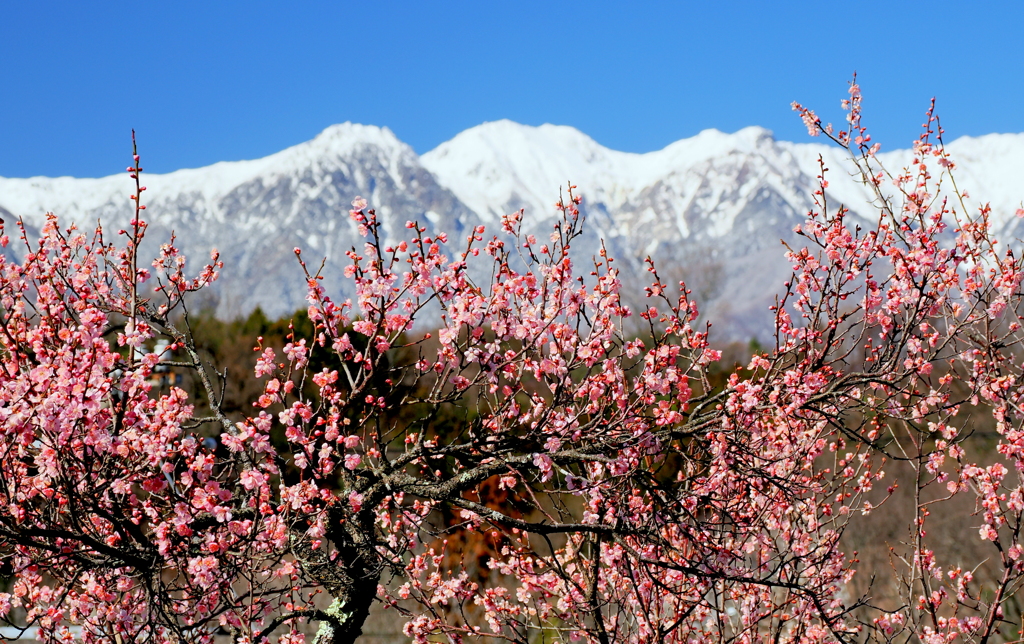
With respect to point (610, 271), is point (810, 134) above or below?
above

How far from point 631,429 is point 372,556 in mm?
1586

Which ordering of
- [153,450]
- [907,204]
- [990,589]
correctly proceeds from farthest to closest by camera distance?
[990,589] < [907,204] < [153,450]

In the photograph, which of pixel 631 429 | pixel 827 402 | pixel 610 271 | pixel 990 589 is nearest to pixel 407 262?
pixel 610 271

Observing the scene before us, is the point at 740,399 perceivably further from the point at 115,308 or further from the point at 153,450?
the point at 115,308

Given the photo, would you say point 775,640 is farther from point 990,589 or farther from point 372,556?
point 990,589

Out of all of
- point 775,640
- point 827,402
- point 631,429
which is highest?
point 827,402

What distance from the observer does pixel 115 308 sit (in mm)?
4887

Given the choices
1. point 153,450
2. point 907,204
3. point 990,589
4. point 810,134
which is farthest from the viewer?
point 990,589

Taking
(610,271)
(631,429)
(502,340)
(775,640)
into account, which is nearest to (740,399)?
(631,429)

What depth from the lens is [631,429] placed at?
4086 mm

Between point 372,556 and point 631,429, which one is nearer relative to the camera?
point 631,429

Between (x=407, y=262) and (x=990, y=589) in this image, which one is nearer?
(x=407, y=262)

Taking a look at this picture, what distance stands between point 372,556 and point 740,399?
2.10 meters

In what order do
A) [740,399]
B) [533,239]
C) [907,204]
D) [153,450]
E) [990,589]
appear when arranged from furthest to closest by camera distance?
[990,589]
[907,204]
[533,239]
[740,399]
[153,450]
